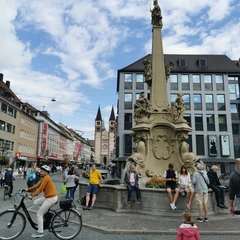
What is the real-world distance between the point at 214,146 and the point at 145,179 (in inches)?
1363

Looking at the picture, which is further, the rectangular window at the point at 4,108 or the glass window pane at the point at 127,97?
the glass window pane at the point at 127,97

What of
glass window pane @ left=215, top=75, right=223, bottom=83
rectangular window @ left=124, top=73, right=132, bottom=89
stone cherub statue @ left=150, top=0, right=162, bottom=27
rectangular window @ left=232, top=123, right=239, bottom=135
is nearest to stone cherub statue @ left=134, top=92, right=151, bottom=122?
stone cherub statue @ left=150, top=0, right=162, bottom=27

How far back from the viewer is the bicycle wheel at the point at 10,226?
6036 millimetres

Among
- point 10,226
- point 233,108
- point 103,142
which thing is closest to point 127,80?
point 233,108

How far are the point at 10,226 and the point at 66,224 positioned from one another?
1.22 m

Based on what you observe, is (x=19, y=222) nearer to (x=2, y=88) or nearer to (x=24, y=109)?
(x=2, y=88)

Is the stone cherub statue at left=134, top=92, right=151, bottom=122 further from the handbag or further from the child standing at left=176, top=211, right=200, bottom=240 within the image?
the child standing at left=176, top=211, right=200, bottom=240

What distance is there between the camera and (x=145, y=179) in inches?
472

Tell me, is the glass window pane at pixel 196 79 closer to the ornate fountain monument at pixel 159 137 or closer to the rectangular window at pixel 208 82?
the rectangular window at pixel 208 82

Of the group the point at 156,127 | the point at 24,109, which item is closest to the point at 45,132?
the point at 24,109

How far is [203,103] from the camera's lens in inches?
1805

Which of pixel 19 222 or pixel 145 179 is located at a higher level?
pixel 145 179

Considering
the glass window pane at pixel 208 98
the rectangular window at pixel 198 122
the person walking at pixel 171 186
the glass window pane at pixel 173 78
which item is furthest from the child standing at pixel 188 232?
the glass window pane at pixel 173 78

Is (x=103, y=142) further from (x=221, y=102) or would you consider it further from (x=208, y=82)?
(x=221, y=102)
